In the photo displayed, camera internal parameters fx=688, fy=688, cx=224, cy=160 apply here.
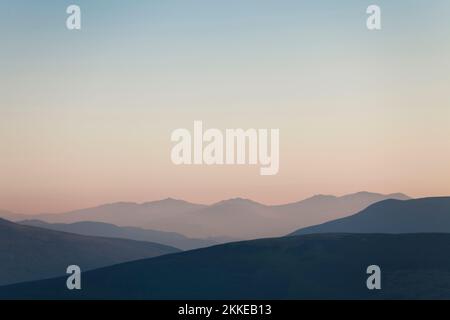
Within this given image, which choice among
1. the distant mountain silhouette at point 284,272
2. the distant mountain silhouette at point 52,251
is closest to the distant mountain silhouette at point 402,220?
the distant mountain silhouette at point 52,251

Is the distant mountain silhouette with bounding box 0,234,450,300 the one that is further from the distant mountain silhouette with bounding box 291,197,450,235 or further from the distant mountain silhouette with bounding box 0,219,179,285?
the distant mountain silhouette with bounding box 291,197,450,235

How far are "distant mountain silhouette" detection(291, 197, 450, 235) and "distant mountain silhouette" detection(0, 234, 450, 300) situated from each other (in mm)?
43144

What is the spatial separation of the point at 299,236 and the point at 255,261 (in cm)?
1093

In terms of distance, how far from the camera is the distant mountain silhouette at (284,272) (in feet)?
185

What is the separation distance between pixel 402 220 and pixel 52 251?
62.8 meters

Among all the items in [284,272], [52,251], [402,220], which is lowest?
[52,251]

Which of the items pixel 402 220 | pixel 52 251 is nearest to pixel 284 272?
pixel 402 220

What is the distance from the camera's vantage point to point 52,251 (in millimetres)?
120562

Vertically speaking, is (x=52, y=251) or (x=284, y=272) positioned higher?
(x=284, y=272)

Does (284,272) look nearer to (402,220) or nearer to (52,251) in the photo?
(402,220)

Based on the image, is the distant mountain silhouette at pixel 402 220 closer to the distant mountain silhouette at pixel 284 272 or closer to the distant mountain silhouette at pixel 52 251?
the distant mountain silhouette at pixel 52 251

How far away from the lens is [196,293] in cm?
5912
